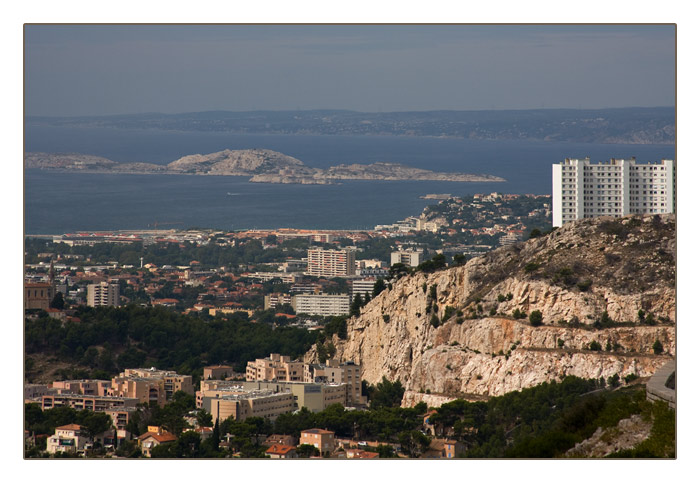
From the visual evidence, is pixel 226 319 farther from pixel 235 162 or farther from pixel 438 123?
pixel 235 162

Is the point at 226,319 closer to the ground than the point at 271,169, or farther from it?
closer to the ground

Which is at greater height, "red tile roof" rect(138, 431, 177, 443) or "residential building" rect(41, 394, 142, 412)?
"residential building" rect(41, 394, 142, 412)

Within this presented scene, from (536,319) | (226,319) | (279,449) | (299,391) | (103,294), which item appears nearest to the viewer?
(279,449)

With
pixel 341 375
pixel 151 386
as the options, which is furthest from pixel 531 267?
pixel 151 386

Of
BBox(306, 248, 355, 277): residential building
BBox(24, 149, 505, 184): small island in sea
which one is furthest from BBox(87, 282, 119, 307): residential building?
BBox(24, 149, 505, 184): small island in sea

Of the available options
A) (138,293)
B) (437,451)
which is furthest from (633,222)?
(138,293)

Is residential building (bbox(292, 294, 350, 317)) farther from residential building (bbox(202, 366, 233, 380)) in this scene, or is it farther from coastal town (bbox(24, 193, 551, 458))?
residential building (bbox(202, 366, 233, 380))
